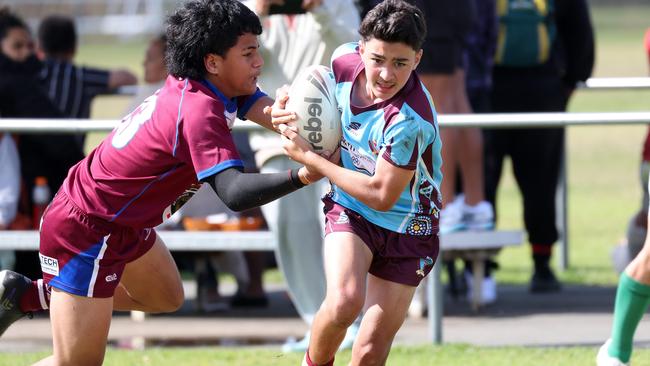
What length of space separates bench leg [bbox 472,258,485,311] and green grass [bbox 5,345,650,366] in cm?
121

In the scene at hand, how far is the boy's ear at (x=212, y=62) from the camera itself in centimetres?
481

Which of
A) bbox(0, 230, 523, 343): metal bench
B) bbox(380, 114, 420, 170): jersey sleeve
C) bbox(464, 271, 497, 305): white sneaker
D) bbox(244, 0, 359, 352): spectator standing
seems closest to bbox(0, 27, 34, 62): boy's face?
bbox(0, 230, 523, 343): metal bench

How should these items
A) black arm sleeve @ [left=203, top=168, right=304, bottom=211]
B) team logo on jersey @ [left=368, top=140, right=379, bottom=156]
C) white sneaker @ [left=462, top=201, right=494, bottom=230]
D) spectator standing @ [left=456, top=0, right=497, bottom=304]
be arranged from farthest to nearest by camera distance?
spectator standing @ [left=456, top=0, right=497, bottom=304] → white sneaker @ [left=462, top=201, right=494, bottom=230] → team logo on jersey @ [left=368, top=140, right=379, bottom=156] → black arm sleeve @ [left=203, top=168, right=304, bottom=211]

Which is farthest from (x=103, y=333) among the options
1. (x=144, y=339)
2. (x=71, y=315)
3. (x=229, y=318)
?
(x=229, y=318)

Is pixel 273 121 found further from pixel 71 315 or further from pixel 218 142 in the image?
pixel 71 315

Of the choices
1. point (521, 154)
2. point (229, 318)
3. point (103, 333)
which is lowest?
point (229, 318)

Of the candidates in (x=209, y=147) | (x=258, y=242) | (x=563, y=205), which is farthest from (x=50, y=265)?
(x=563, y=205)

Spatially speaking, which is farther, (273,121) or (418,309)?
(418,309)

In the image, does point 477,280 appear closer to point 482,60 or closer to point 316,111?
point 482,60

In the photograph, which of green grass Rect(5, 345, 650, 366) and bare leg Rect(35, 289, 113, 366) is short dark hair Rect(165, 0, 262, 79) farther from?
green grass Rect(5, 345, 650, 366)

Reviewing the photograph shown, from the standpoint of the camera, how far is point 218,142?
15.0 feet

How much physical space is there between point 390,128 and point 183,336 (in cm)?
298

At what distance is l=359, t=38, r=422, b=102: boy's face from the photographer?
480cm

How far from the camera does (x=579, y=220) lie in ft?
41.4
